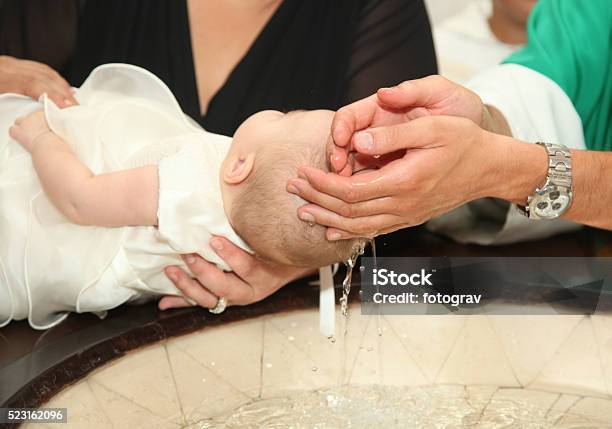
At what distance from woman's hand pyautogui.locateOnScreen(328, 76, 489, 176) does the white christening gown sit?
257 mm

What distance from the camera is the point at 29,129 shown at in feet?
4.58

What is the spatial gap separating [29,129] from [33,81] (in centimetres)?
15

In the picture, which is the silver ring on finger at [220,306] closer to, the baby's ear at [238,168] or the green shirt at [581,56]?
the baby's ear at [238,168]

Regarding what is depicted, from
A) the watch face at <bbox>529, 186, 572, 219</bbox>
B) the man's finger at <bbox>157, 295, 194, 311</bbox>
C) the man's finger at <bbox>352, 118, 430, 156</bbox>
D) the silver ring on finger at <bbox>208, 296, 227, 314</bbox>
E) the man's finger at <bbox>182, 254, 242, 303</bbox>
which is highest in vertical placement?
the man's finger at <bbox>352, 118, 430, 156</bbox>

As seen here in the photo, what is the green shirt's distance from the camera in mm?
1632

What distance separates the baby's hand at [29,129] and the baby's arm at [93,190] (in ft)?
0.11

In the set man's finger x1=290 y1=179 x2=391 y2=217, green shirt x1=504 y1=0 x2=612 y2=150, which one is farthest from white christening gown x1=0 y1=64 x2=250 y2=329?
green shirt x1=504 y1=0 x2=612 y2=150

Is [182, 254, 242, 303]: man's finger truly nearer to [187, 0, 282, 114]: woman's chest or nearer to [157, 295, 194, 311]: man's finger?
[157, 295, 194, 311]: man's finger

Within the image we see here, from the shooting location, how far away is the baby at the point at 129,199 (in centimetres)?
116

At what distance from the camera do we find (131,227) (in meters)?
1.33

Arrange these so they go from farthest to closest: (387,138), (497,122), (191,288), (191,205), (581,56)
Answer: (581,56)
(497,122)
(191,288)
(191,205)
(387,138)

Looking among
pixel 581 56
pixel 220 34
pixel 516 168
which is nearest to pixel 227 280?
pixel 516 168

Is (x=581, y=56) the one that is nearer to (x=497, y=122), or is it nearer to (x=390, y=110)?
(x=497, y=122)

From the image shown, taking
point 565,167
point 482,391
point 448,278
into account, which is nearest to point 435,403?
point 482,391
